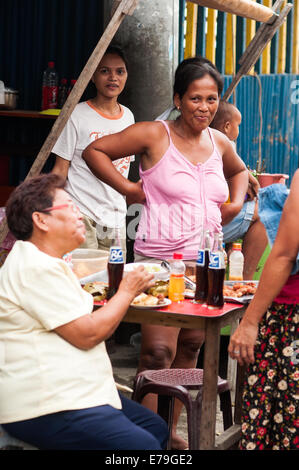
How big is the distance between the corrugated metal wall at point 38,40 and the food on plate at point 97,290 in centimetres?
381

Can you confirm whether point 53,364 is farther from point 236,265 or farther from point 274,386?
point 236,265

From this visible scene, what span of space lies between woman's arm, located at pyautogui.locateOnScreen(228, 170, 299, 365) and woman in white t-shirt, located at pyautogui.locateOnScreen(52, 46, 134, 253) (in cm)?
235

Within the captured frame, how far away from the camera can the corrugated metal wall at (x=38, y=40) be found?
671 cm

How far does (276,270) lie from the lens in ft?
9.16

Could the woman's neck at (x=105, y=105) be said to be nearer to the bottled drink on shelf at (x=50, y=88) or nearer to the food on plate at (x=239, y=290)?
the bottled drink on shelf at (x=50, y=88)

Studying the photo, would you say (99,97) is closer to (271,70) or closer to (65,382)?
(65,382)

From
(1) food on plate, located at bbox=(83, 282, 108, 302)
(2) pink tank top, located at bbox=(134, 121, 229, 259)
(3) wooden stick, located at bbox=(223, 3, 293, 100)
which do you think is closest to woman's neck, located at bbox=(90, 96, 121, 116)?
(3) wooden stick, located at bbox=(223, 3, 293, 100)

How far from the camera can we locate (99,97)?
5.19 m

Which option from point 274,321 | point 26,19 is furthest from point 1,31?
point 274,321

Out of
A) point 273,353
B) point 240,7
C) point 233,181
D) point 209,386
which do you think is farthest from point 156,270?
point 240,7

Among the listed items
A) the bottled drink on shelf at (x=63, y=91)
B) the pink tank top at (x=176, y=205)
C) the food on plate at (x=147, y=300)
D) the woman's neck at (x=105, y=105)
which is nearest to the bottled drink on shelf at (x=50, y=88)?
the bottled drink on shelf at (x=63, y=91)

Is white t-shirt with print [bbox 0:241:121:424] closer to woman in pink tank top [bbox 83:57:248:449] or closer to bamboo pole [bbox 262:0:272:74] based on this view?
woman in pink tank top [bbox 83:57:248:449]
